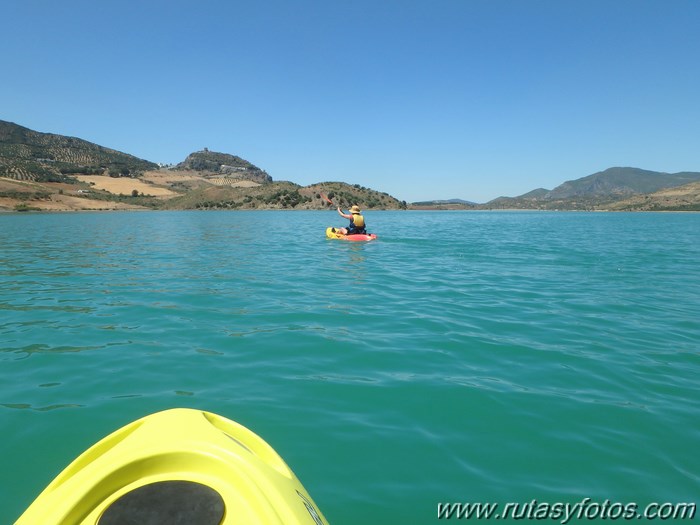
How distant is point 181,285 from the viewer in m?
12.9

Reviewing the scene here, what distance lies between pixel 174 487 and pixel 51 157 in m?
185

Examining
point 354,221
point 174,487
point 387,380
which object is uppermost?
point 354,221

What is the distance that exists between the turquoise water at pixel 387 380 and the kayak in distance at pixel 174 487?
1460 mm

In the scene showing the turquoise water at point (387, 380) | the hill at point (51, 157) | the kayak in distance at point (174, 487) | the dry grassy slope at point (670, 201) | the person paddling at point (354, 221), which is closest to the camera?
the kayak in distance at point (174, 487)

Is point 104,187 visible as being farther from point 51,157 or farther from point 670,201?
point 670,201

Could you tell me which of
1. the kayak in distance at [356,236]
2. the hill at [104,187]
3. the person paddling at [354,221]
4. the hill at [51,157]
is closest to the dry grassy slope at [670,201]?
the hill at [104,187]

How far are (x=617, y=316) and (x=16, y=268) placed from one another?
20.7 meters

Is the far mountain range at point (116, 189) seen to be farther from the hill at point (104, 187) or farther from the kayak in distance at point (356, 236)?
the kayak in distance at point (356, 236)

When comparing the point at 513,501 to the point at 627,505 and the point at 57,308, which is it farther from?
the point at 57,308

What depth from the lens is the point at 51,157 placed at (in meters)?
146

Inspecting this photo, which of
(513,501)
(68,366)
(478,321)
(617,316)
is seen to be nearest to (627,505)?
(513,501)

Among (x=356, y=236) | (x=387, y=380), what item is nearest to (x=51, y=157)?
(x=356, y=236)

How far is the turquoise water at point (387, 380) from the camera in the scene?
397 cm

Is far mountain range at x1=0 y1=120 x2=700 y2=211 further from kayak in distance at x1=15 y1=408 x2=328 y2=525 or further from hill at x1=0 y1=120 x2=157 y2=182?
kayak in distance at x1=15 y1=408 x2=328 y2=525
